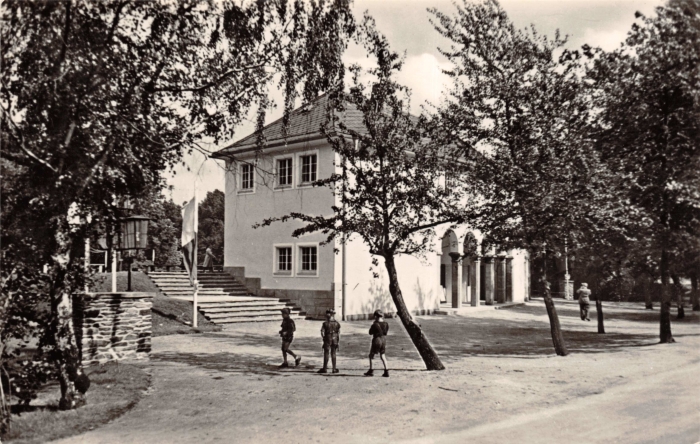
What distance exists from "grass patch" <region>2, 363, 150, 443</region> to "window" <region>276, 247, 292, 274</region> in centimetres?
1246

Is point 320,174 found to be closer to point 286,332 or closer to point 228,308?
point 228,308

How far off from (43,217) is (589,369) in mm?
10222

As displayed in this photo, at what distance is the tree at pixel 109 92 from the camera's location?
22.1 feet

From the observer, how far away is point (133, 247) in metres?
14.7

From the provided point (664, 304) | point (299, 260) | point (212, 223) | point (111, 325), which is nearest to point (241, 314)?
point (299, 260)

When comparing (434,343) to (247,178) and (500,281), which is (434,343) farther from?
(500,281)

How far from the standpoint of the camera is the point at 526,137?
40.6 ft

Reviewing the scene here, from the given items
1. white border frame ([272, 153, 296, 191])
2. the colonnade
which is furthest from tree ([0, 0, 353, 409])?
the colonnade

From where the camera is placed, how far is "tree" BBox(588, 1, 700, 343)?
13008 millimetres

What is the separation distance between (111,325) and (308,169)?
1229 cm

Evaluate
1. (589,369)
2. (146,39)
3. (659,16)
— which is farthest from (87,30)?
(659,16)

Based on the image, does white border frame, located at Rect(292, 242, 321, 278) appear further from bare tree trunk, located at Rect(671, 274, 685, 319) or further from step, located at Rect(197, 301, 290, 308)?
bare tree trunk, located at Rect(671, 274, 685, 319)

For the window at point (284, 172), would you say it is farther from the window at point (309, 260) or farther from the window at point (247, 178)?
the window at point (309, 260)

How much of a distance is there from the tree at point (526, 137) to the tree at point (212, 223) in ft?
136
